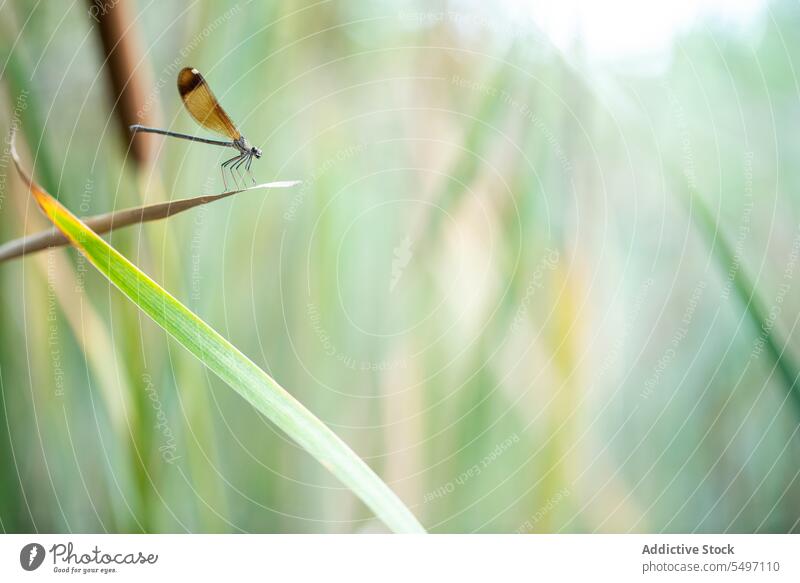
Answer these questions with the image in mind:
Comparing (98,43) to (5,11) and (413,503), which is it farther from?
(413,503)

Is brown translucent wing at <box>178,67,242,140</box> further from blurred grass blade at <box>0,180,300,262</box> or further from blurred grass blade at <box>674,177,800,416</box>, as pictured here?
blurred grass blade at <box>674,177,800,416</box>

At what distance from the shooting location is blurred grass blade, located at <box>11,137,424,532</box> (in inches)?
13.2

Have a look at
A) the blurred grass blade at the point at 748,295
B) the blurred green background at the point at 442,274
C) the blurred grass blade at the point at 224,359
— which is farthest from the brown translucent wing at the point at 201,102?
the blurred grass blade at the point at 748,295

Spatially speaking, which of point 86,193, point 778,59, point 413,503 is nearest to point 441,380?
point 413,503

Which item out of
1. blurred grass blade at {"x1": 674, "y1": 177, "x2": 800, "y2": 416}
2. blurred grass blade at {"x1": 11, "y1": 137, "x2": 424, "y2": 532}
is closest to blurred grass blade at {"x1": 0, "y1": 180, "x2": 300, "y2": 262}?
blurred grass blade at {"x1": 11, "y1": 137, "x2": 424, "y2": 532}

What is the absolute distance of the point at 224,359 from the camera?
36cm

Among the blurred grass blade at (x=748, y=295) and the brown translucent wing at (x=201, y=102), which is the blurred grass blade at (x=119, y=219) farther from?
the blurred grass blade at (x=748, y=295)

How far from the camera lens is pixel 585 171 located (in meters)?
0.59

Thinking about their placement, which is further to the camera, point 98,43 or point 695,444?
A: point 695,444

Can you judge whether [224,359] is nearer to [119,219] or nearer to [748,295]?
[119,219]

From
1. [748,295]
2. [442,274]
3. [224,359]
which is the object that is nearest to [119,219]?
[224,359]

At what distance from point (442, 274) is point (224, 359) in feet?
0.91
